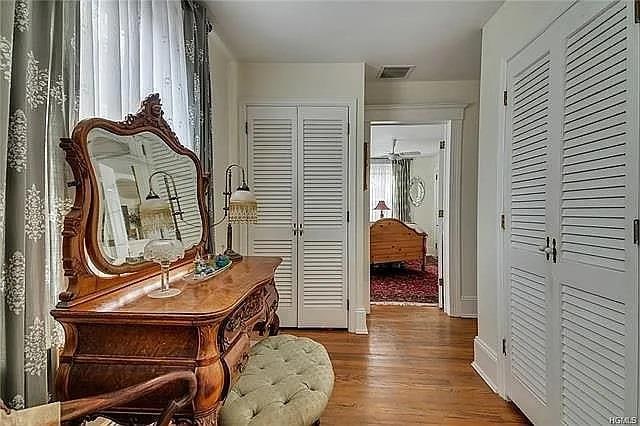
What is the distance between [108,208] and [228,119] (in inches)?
98.9

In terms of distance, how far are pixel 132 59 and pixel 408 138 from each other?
671 centimetres

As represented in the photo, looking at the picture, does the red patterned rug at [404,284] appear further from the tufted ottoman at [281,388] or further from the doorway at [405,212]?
the tufted ottoman at [281,388]

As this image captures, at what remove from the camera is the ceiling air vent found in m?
4.23

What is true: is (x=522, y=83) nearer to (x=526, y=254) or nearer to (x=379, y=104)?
(x=526, y=254)

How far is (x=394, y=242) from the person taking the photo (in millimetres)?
7328

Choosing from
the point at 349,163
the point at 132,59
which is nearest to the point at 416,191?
the point at 349,163

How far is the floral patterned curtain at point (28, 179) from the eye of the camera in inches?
46.0

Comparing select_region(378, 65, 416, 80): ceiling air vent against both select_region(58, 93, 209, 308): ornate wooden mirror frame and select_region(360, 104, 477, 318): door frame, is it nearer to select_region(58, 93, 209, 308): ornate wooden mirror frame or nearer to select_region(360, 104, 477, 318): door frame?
select_region(360, 104, 477, 318): door frame

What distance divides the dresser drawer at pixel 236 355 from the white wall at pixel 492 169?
1.80 m

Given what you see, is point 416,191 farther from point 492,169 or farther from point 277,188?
point 492,169

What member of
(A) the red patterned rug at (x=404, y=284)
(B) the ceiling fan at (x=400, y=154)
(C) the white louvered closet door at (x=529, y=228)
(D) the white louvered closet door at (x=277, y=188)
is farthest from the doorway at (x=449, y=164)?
(B) the ceiling fan at (x=400, y=154)

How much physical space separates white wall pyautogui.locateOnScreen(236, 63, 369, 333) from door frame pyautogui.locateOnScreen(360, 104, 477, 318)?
495 mm

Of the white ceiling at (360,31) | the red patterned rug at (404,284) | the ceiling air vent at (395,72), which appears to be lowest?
the red patterned rug at (404,284)

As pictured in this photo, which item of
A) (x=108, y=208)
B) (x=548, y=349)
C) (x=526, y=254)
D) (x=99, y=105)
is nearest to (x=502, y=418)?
(x=548, y=349)
